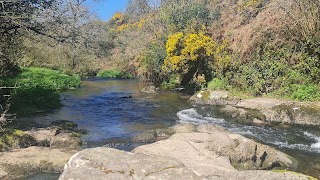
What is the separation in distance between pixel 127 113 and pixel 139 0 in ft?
209

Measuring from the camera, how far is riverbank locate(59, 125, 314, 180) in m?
4.89

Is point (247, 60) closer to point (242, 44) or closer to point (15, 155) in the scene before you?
point (242, 44)

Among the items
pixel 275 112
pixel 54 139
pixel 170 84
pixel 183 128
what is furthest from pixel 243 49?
pixel 54 139

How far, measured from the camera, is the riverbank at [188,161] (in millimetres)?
4895

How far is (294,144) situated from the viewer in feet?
42.0

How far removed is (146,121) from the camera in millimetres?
16609

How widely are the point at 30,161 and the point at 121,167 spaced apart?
456 centimetres

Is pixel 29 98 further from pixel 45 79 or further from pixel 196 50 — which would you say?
pixel 196 50

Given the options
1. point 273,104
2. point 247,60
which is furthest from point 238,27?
→ point 273,104

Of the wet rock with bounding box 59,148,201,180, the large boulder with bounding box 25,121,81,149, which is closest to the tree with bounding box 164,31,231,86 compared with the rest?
the large boulder with bounding box 25,121,81,149

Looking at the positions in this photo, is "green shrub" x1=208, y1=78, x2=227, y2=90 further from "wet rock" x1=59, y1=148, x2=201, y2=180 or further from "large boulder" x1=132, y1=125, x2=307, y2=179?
"wet rock" x1=59, y1=148, x2=201, y2=180

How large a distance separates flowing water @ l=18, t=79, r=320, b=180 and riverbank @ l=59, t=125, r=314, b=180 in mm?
1508

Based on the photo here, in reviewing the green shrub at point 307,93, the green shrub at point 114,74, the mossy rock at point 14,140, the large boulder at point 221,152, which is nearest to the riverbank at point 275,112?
the green shrub at point 307,93

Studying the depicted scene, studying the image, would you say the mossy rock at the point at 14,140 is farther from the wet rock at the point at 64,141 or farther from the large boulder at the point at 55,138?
the wet rock at the point at 64,141
